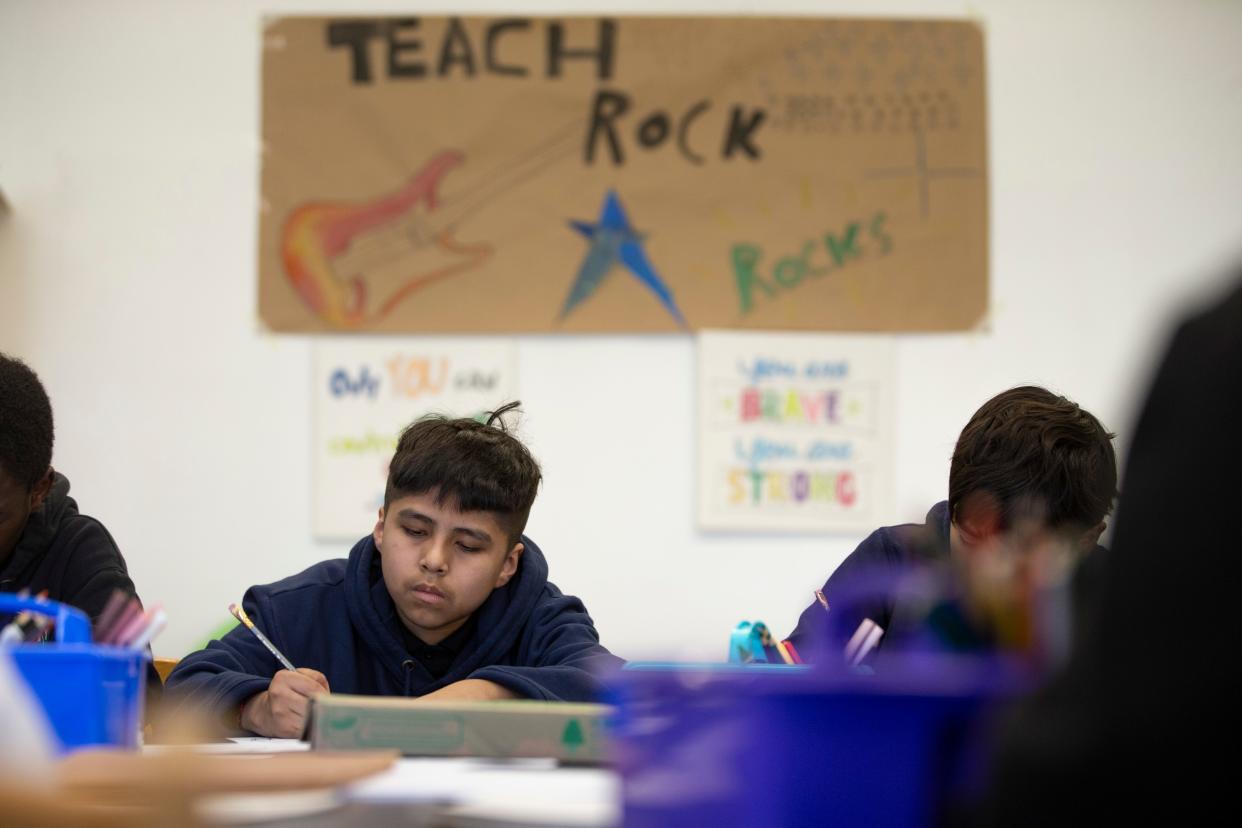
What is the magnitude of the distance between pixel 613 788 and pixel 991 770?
0.33 metres

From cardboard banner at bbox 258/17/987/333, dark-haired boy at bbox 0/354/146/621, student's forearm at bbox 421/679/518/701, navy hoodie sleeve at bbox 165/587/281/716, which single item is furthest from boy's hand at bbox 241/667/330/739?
cardboard banner at bbox 258/17/987/333

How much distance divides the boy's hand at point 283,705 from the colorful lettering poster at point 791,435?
132 cm

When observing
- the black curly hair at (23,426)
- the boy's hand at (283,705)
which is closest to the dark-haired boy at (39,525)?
the black curly hair at (23,426)

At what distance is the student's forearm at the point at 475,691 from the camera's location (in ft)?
4.32

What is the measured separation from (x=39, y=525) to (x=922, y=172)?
1830 millimetres

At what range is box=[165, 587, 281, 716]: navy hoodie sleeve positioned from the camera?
1354mm

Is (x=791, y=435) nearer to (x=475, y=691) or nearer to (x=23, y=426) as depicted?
(x=475, y=691)

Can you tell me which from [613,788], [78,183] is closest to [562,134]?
[78,183]

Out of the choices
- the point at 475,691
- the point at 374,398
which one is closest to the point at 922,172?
the point at 374,398

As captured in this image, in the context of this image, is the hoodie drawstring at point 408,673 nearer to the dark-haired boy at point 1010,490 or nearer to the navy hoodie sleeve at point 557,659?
the navy hoodie sleeve at point 557,659

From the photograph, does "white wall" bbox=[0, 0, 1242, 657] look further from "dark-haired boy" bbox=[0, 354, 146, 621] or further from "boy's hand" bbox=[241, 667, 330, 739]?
"boy's hand" bbox=[241, 667, 330, 739]

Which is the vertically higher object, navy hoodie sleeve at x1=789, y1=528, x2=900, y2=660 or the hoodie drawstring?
navy hoodie sleeve at x1=789, y1=528, x2=900, y2=660

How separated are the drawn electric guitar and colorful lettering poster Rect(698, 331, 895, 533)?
21.0 inches

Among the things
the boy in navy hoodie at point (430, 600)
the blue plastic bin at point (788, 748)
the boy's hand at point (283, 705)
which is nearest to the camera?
the blue plastic bin at point (788, 748)
